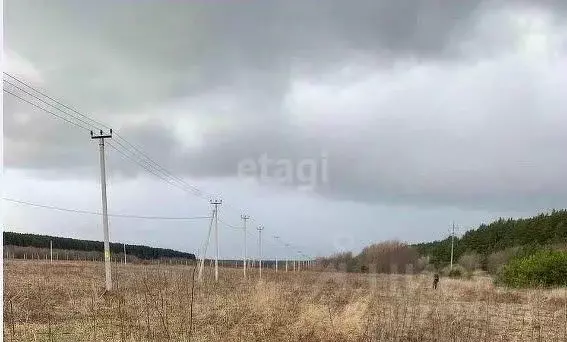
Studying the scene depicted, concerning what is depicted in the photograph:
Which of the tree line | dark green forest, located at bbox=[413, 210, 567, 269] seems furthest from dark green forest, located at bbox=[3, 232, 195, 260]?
dark green forest, located at bbox=[413, 210, 567, 269]

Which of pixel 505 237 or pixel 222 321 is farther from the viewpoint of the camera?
pixel 505 237

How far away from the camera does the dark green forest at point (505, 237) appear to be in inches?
2717

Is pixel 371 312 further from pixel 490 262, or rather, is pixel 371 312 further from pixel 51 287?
pixel 490 262

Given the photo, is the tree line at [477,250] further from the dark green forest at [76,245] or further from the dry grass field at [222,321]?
the dry grass field at [222,321]

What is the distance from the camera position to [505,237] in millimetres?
80750

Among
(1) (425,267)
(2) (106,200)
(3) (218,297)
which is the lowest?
(1) (425,267)

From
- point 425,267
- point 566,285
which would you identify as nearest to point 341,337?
point 566,285

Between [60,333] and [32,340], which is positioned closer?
[32,340]

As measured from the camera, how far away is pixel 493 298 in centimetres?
2478

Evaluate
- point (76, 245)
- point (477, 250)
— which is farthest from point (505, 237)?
point (76, 245)

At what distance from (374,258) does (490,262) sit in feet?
42.4

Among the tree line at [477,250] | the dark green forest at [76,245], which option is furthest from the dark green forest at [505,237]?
the dark green forest at [76,245]

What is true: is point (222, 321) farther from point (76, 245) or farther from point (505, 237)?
point (76, 245)

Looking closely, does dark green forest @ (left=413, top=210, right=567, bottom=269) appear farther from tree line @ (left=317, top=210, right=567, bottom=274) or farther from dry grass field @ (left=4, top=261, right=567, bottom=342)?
dry grass field @ (left=4, top=261, right=567, bottom=342)
